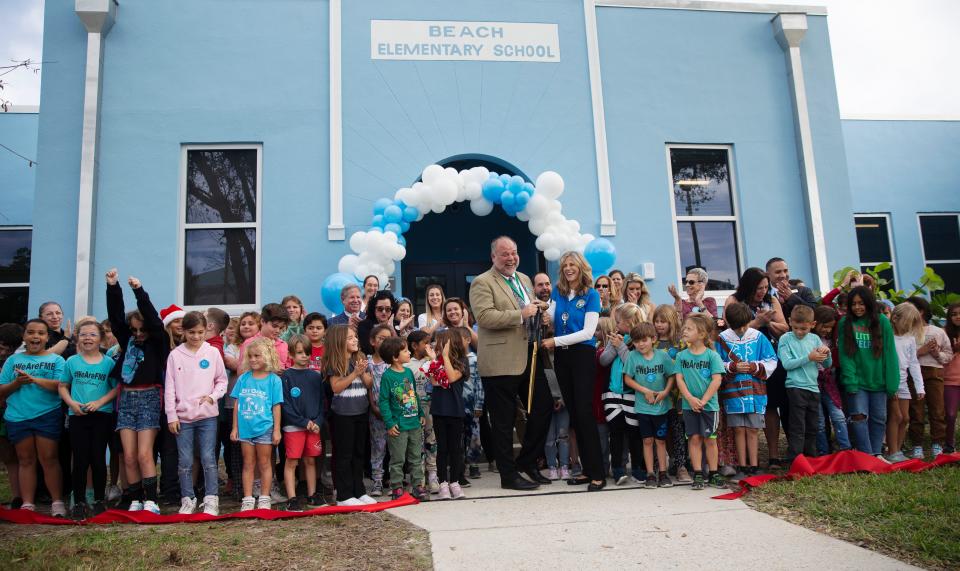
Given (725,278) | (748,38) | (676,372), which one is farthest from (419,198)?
(748,38)

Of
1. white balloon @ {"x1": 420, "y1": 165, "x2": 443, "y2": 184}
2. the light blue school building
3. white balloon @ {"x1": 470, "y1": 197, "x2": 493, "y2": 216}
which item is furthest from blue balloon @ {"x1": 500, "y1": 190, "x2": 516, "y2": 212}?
the light blue school building

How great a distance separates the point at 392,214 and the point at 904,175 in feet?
34.5

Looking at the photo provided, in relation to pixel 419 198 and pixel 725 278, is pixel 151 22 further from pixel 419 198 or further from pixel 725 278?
pixel 725 278

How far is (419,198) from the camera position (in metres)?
7.37

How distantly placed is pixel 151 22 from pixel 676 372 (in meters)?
7.27

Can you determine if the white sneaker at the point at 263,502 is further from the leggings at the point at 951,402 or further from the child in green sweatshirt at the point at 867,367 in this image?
the leggings at the point at 951,402

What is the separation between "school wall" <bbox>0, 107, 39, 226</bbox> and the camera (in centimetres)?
1081

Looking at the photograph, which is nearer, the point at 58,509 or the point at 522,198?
the point at 58,509

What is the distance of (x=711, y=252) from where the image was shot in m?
8.69

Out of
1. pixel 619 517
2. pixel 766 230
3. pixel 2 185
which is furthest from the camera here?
pixel 2 185

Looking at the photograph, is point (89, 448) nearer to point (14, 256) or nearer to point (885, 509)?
point (885, 509)

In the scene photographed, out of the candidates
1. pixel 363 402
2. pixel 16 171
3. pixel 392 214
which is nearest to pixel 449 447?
pixel 363 402

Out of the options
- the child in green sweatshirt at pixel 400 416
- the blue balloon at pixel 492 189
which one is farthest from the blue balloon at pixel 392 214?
the child in green sweatshirt at pixel 400 416

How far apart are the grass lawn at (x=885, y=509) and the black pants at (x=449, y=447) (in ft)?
6.68
